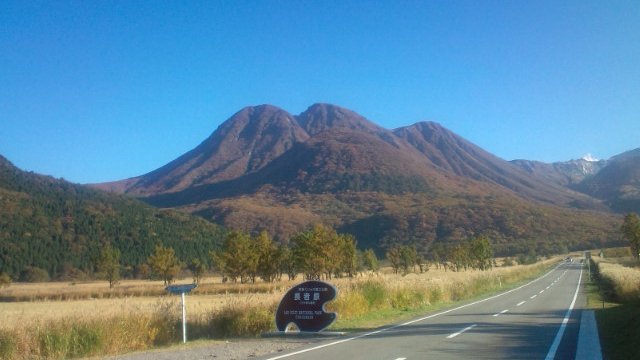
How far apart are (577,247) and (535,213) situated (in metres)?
15.7

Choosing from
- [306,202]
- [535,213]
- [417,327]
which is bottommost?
[417,327]

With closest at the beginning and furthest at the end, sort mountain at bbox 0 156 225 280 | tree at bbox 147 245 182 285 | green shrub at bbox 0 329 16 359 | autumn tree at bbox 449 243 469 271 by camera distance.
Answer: green shrub at bbox 0 329 16 359 < tree at bbox 147 245 182 285 < autumn tree at bbox 449 243 469 271 < mountain at bbox 0 156 225 280

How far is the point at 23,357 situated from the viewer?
38.6 ft

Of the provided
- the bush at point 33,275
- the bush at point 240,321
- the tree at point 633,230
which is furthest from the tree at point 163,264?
the tree at point 633,230

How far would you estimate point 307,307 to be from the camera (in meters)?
15.2

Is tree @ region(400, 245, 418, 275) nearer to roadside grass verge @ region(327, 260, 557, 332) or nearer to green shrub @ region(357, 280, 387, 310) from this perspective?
roadside grass verge @ region(327, 260, 557, 332)

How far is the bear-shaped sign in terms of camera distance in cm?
1501

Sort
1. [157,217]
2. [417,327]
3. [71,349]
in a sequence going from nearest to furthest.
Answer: [71,349] → [417,327] → [157,217]

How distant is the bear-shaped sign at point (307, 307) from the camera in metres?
15.0

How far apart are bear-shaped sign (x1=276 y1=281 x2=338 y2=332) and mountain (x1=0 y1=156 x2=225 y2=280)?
224 ft

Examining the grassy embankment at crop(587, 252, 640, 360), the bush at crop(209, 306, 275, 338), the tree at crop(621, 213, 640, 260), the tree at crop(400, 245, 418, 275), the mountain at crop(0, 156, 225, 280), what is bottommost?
the grassy embankment at crop(587, 252, 640, 360)

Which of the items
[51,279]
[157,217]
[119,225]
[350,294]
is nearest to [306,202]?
[157,217]

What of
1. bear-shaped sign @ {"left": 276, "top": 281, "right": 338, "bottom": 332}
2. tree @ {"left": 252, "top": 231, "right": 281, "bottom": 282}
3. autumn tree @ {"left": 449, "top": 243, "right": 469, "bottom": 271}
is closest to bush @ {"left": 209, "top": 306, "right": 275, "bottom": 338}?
bear-shaped sign @ {"left": 276, "top": 281, "right": 338, "bottom": 332}

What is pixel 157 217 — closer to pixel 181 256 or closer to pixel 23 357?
pixel 181 256
